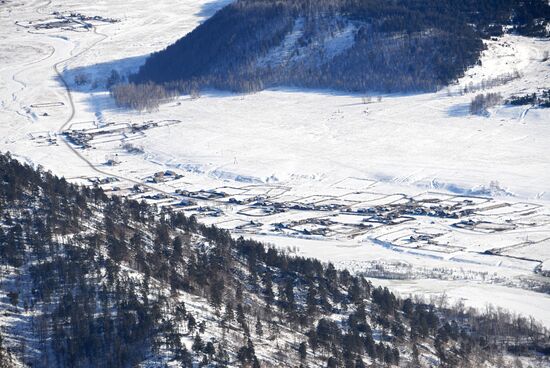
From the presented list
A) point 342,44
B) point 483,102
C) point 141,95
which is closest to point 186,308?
point 483,102

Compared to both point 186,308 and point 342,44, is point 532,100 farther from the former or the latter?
point 186,308

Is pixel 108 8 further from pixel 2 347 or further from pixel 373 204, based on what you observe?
pixel 2 347

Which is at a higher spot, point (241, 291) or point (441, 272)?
point (241, 291)

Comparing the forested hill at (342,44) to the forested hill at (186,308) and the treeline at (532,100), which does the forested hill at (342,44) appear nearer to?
the treeline at (532,100)

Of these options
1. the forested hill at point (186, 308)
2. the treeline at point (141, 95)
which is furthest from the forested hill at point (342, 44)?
the forested hill at point (186, 308)

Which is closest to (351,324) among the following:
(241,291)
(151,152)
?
(241,291)

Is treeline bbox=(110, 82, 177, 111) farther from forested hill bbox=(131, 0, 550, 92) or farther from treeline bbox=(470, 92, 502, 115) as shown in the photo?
treeline bbox=(470, 92, 502, 115)

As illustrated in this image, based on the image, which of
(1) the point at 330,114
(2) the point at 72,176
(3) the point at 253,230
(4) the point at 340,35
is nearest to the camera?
(3) the point at 253,230
